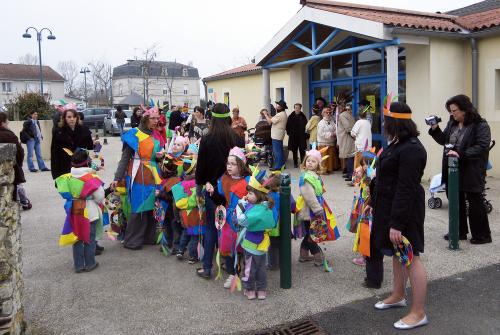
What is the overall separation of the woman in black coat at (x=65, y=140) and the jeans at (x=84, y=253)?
1188mm

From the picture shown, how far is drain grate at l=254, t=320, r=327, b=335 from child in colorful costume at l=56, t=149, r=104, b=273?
232cm

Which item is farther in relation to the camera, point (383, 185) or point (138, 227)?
point (138, 227)

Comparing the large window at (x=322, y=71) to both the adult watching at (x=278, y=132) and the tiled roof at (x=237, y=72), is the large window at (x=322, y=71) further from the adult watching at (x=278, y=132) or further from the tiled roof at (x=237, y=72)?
the tiled roof at (x=237, y=72)

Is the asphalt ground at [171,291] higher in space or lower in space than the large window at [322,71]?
lower

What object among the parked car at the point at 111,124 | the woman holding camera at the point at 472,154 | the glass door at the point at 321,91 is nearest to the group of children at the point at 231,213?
the woman holding camera at the point at 472,154

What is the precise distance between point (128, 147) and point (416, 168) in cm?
345

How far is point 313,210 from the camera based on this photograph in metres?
4.76

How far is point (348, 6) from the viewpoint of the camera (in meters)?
11.8

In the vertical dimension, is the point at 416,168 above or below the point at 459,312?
above

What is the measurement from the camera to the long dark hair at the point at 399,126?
3598 millimetres

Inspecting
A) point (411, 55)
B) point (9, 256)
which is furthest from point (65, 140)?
point (411, 55)

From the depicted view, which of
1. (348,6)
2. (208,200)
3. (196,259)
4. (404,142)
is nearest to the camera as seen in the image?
(404,142)

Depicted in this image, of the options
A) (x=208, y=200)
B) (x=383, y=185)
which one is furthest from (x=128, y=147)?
(x=383, y=185)

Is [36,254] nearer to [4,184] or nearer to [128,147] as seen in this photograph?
[128,147]
